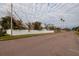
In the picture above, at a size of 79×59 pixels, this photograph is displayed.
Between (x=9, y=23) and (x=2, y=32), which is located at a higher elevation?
(x=9, y=23)

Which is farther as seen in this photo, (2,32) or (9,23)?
(9,23)

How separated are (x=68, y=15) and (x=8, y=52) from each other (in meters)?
2.42

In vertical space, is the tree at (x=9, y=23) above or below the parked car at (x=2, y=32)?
above

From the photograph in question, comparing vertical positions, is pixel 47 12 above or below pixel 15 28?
above

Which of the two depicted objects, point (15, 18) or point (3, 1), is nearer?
point (3, 1)

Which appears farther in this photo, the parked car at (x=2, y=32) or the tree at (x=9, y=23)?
the tree at (x=9, y=23)

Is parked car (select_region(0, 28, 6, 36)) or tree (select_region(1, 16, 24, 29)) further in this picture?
tree (select_region(1, 16, 24, 29))

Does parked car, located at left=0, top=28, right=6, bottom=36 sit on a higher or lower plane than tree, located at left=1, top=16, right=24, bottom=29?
lower

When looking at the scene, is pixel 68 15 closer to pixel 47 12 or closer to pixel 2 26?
pixel 47 12

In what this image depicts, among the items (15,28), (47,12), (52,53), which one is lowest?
(52,53)

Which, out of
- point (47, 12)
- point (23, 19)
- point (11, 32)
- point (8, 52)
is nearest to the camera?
point (8, 52)

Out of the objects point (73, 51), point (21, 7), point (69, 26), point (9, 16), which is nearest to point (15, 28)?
point (9, 16)

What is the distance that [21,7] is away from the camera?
7.67 meters

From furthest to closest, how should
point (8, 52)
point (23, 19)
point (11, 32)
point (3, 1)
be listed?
point (11, 32) → point (23, 19) → point (3, 1) → point (8, 52)
